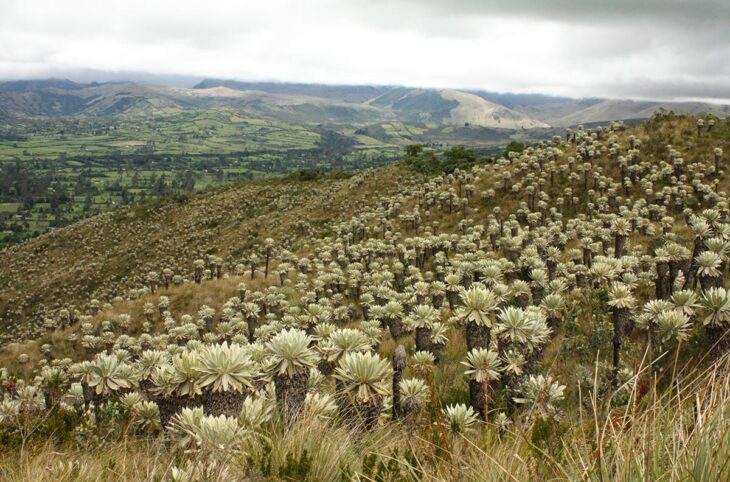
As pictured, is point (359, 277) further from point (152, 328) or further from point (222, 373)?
point (222, 373)

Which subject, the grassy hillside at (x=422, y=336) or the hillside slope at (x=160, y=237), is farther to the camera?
the hillside slope at (x=160, y=237)

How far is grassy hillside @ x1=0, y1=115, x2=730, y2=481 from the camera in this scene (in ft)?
14.1

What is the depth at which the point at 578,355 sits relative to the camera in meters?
11.9

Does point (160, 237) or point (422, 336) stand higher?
point (422, 336)

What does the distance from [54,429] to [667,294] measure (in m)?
17.1

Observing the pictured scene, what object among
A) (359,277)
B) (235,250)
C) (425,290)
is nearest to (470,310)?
(425,290)

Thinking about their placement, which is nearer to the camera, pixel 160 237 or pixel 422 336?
pixel 422 336

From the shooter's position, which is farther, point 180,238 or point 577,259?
point 180,238

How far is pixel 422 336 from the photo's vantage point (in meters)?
12.9

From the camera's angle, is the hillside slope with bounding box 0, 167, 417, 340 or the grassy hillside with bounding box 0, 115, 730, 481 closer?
the grassy hillside with bounding box 0, 115, 730, 481

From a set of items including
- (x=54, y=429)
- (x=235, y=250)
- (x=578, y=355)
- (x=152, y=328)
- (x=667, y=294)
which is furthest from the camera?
A: (x=235, y=250)

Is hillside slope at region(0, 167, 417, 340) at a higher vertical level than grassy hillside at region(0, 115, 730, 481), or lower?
lower

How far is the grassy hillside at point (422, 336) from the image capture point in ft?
14.1

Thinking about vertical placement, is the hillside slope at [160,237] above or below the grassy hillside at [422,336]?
below
